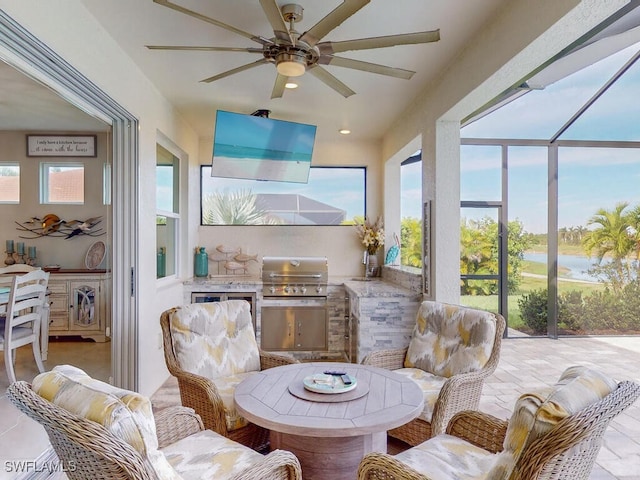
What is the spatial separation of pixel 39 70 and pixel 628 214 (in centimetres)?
622

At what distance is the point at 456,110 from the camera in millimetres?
3082

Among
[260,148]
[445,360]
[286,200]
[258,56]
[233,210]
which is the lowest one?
[445,360]

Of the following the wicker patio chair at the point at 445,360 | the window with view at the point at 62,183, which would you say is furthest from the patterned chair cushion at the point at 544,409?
the window with view at the point at 62,183

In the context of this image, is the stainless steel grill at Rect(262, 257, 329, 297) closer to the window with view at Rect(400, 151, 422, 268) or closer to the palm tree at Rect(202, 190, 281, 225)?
the palm tree at Rect(202, 190, 281, 225)

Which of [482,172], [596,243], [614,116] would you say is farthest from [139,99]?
[596,243]

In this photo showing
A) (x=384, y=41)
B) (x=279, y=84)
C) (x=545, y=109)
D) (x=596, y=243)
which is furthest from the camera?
(x=596, y=243)

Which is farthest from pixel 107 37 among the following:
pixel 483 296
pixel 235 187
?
pixel 483 296

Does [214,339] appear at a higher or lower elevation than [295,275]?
lower

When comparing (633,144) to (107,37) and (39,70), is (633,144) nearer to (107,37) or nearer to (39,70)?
(107,37)

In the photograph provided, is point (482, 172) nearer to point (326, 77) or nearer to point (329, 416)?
point (326, 77)

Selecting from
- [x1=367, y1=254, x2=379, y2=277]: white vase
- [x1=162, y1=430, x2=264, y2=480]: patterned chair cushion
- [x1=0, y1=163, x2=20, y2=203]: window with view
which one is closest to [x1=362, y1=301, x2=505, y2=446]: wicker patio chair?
[x1=162, y1=430, x2=264, y2=480]: patterned chair cushion

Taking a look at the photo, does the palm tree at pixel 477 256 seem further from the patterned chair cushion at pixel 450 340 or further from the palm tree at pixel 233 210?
the patterned chair cushion at pixel 450 340

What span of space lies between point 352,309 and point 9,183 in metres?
4.63

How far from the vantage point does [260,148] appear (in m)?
3.93
